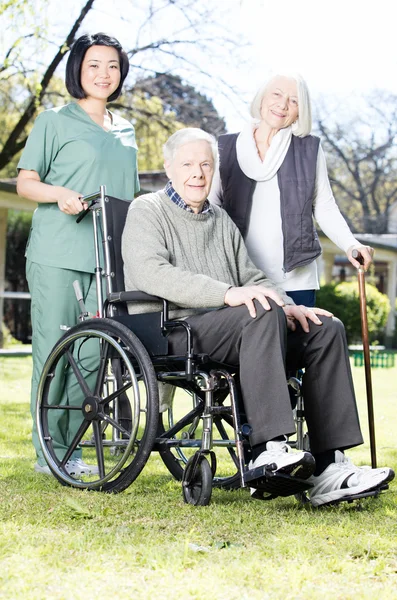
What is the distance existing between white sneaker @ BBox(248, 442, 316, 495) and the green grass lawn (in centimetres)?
15

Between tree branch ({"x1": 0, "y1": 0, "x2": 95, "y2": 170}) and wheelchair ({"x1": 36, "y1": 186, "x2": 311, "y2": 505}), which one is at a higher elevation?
tree branch ({"x1": 0, "y1": 0, "x2": 95, "y2": 170})

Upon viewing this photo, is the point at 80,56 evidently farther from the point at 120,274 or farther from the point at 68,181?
the point at 120,274

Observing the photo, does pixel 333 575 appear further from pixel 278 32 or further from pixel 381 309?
pixel 381 309

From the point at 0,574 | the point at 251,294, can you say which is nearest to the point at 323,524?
the point at 251,294

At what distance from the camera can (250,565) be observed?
2047 mm

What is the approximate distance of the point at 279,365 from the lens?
2.69m

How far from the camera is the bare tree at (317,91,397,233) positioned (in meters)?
32.5

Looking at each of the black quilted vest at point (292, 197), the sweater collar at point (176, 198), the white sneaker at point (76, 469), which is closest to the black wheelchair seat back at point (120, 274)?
the sweater collar at point (176, 198)

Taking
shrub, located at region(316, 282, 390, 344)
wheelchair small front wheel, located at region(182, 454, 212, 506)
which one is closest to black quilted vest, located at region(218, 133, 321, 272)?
wheelchair small front wheel, located at region(182, 454, 212, 506)

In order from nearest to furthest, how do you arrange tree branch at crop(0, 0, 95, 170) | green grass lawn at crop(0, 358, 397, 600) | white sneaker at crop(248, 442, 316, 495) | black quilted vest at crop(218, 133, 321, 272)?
green grass lawn at crop(0, 358, 397, 600) → white sneaker at crop(248, 442, 316, 495) → black quilted vest at crop(218, 133, 321, 272) → tree branch at crop(0, 0, 95, 170)

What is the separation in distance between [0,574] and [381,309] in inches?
627

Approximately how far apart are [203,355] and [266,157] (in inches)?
39.4

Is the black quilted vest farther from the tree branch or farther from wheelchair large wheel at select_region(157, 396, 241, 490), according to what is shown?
the tree branch

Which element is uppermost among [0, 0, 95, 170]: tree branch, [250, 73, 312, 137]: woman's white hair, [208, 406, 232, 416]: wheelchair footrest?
[0, 0, 95, 170]: tree branch
